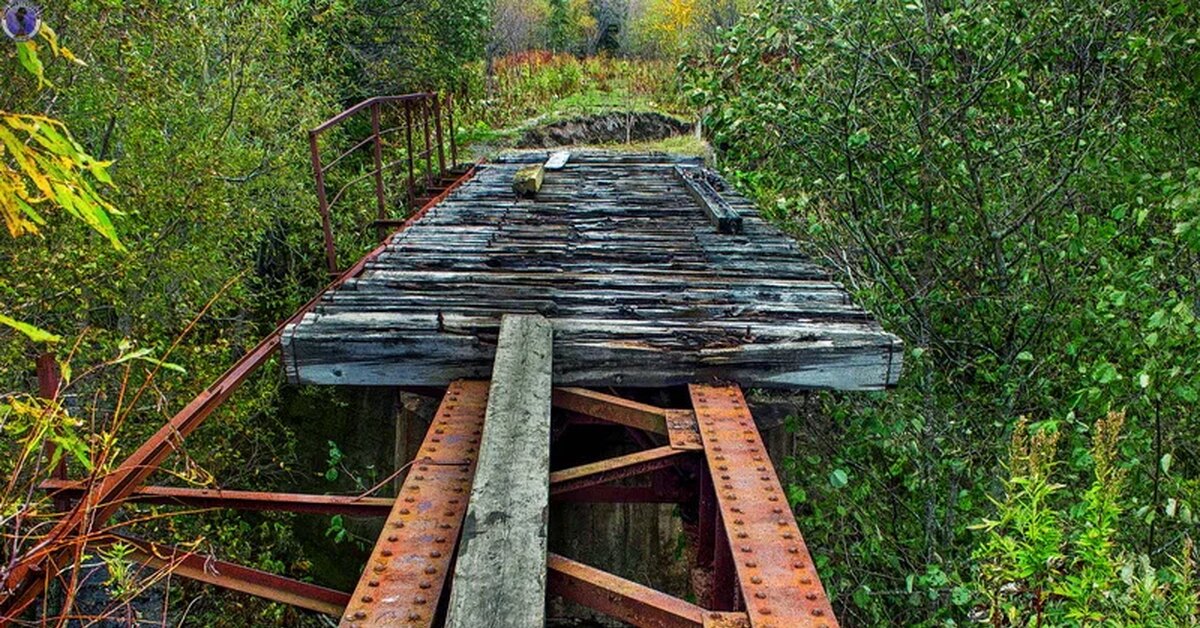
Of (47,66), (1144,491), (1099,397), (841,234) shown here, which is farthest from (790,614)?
(47,66)

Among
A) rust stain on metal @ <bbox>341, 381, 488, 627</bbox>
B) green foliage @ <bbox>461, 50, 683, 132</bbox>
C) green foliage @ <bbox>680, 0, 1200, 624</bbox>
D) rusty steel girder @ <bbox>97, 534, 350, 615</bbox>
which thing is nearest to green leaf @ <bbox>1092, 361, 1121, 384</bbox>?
green foliage @ <bbox>680, 0, 1200, 624</bbox>

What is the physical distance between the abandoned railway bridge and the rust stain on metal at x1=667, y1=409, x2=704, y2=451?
0.01 meters

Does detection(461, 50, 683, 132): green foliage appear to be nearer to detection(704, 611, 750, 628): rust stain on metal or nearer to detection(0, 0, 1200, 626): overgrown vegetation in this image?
detection(0, 0, 1200, 626): overgrown vegetation

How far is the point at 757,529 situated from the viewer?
231 centimetres

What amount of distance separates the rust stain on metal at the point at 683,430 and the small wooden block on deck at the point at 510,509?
0.48 m

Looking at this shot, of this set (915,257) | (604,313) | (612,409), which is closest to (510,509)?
(612,409)

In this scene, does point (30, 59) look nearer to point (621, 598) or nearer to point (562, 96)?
point (621, 598)

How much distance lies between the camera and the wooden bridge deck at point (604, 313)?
3.54 metres

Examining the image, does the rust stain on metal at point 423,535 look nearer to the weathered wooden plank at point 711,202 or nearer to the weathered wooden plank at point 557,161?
the weathered wooden plank at point 711,202

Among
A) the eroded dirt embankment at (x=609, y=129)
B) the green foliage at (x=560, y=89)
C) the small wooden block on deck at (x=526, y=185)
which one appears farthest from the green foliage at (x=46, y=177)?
the eroded dirt embankment at (x=609, y=129)

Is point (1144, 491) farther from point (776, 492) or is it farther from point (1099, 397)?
point (776, 492)

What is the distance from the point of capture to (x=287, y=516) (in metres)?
10.1

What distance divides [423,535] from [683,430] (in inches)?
43.7

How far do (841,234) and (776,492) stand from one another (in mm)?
4713
